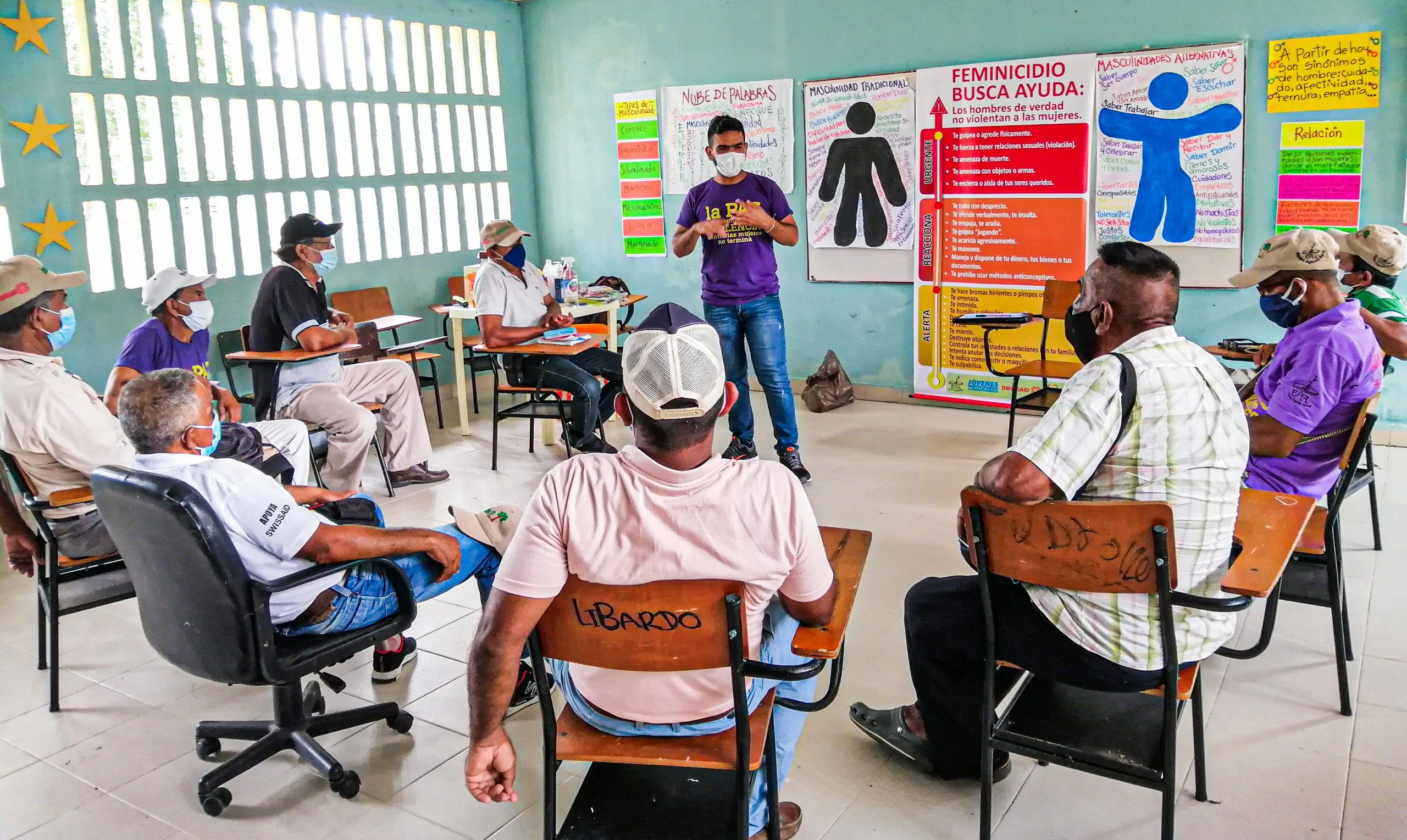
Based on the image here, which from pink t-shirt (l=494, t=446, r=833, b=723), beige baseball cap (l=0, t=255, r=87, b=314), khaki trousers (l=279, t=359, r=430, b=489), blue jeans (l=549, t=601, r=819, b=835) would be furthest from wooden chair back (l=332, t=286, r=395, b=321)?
pink t-shirt (l=494, t=446, r=833, b=723)

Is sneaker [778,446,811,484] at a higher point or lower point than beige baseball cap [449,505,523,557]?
lower

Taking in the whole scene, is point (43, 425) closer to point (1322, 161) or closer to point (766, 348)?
point (766, 348)

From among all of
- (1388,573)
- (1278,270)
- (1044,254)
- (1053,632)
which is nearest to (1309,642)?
(1388,573)

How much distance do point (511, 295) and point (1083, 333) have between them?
3655 millimetres

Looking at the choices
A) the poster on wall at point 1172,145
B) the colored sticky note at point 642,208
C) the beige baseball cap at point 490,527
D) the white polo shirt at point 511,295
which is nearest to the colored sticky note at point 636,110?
the colored sticky note at point 642,208

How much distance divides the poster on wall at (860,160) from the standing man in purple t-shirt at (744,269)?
5.12 ft

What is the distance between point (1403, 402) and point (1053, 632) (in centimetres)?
421

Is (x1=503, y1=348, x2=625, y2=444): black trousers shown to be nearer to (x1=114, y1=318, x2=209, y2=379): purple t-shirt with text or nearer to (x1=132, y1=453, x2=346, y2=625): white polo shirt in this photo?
(x1=114, y1=318, x2=209, y2=379): purple t-shirt with text

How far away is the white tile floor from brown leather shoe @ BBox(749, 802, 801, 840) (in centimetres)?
5

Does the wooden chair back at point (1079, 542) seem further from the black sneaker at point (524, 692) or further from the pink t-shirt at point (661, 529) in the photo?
the black sneaker at point (524, 692)

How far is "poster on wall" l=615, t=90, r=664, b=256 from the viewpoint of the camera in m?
7.53

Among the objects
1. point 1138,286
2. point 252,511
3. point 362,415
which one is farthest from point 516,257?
point 1138,286

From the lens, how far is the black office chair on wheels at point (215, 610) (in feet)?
7.31

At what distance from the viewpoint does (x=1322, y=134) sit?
17.0 feet
